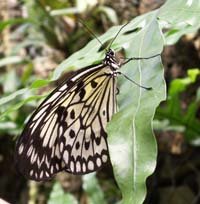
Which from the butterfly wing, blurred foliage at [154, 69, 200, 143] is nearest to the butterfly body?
the butterfly wing

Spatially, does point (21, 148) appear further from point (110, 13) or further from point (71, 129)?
point (110, 13)

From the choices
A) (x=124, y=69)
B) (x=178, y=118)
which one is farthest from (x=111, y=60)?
(x=178, y=118)

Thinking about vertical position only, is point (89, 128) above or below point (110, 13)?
above

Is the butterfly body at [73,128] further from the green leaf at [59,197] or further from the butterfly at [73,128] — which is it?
the green leaf at [59,197]

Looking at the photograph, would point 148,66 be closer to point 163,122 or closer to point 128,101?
point 128,101

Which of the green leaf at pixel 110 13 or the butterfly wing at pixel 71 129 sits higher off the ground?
the butterfly wing at pixel 71 129

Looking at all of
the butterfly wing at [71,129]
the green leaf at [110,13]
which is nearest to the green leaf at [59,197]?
the butterfly wing at [71,129]
